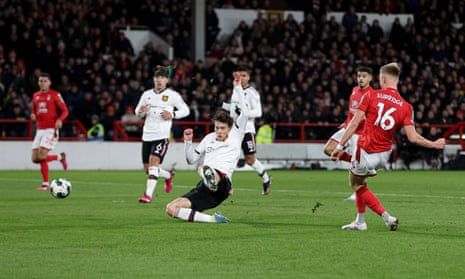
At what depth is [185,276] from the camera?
712 centimetres

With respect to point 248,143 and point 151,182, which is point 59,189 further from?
point 248,143

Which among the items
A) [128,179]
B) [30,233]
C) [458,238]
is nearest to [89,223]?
[30,233]

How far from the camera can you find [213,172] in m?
11.4

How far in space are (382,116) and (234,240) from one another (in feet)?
7.50

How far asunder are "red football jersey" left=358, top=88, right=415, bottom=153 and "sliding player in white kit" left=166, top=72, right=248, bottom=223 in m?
1.83

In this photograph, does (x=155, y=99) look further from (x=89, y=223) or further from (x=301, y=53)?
(x=301, y=53)

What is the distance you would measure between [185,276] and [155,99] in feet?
31.6

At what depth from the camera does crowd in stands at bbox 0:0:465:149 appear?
30.4 m

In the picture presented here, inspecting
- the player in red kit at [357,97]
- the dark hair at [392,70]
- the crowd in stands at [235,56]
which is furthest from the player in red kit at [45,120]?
the dark hair at [392,70]

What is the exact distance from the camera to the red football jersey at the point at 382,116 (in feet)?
34.5

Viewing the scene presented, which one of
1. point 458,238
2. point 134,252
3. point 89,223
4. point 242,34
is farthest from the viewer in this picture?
point 242,34

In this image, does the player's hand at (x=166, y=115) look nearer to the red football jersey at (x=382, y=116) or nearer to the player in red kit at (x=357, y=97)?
the player in red kit at (x=357, y=97)

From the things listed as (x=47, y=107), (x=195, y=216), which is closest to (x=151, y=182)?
(x=195, y=216)

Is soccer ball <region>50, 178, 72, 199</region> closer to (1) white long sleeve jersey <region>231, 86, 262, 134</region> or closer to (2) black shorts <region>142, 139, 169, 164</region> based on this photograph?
(2) black shorts <region>142, 139, 169, 164</region>
